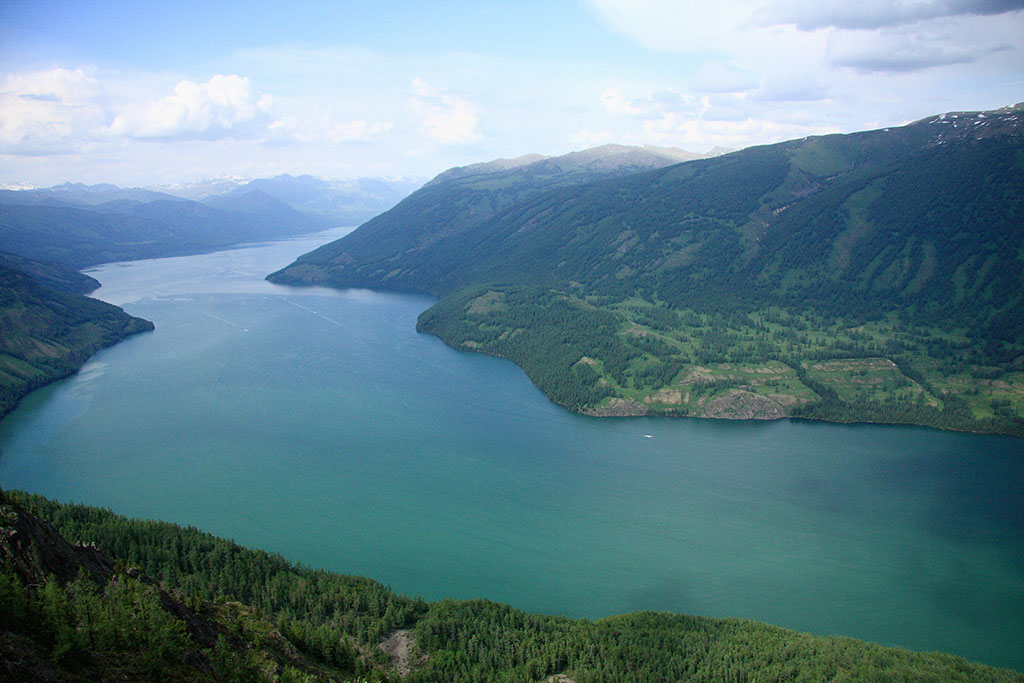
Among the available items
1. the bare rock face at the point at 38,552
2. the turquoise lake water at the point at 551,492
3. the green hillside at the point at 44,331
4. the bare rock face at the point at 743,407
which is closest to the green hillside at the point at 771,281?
the bare rock face at the point at 743,407

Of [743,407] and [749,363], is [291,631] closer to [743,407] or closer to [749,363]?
[743,407]

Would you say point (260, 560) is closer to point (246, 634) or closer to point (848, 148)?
point (246, 634)

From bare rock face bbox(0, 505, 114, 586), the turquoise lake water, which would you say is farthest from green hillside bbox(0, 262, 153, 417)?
bare rock face bbox(0, 505, 114, 586)

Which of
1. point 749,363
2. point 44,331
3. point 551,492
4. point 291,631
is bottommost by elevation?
point 551,492

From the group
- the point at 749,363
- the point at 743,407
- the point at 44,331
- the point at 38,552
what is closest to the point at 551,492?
the point at 743,407

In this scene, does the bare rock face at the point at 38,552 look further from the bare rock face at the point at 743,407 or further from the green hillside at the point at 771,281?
the bare rock face at the point at 743,407

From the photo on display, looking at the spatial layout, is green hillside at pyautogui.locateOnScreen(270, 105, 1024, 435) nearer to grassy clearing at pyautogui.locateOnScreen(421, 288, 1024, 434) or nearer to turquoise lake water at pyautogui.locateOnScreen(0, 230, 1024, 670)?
grassy clearing at pyautogui.locateOnScreen(421, 288, 1024, 434)
